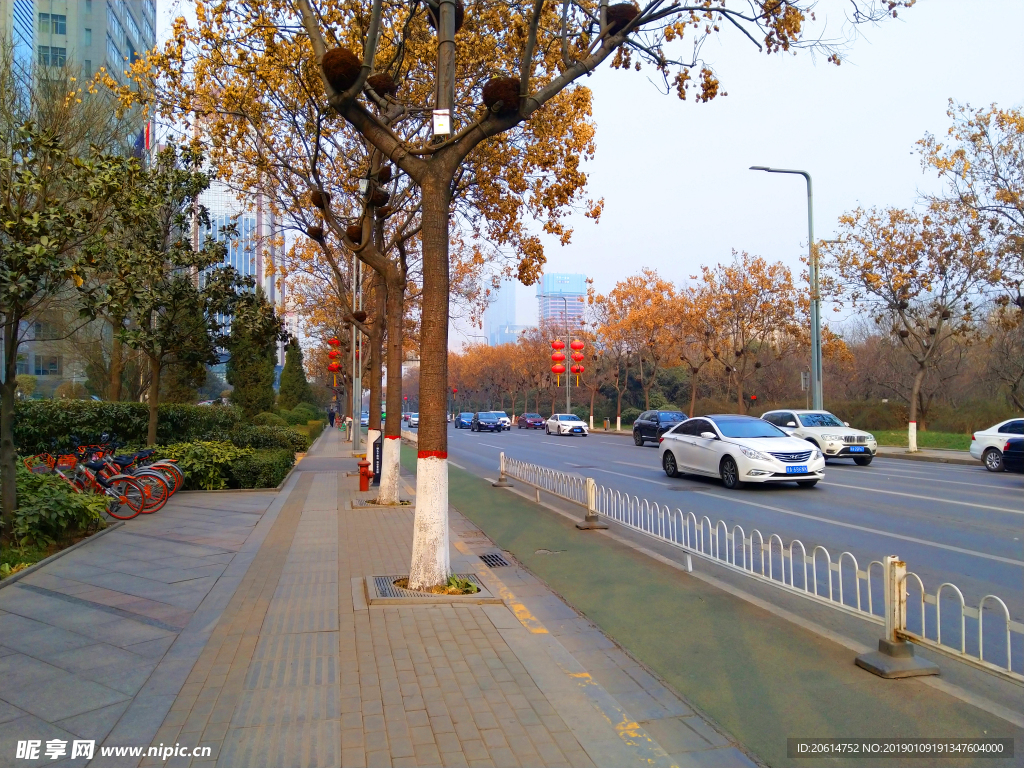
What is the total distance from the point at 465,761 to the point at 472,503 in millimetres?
10177

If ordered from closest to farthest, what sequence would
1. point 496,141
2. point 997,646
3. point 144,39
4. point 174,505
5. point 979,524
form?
point 997,646, point 979,524, point 174,505, point 496,141, point 144,39

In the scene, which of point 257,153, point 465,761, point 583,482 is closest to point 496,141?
point 257,153

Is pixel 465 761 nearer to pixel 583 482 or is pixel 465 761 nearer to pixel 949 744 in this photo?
pixel 949 744

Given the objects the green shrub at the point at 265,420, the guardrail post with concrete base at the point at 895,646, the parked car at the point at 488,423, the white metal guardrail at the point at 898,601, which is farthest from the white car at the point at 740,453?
the parked car at the point at 488,423

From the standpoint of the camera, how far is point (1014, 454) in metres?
17.6

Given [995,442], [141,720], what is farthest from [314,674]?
[995,442]

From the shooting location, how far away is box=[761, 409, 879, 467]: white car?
65.8 feet

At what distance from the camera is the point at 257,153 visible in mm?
13633

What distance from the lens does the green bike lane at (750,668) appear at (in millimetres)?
4078

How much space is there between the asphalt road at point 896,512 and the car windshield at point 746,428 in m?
1.07

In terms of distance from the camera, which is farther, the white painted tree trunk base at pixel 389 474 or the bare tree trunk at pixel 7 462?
the white painted tree trunk base at pixel 389 474

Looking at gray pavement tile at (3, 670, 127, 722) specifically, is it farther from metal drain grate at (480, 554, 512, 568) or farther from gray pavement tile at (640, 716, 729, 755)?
metal drain grate at (480, 554, 512, 568)

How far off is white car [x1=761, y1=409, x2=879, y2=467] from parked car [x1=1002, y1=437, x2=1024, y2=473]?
10.2 ft

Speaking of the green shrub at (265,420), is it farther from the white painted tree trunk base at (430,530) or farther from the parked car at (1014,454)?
the parked car at (1014,454)
